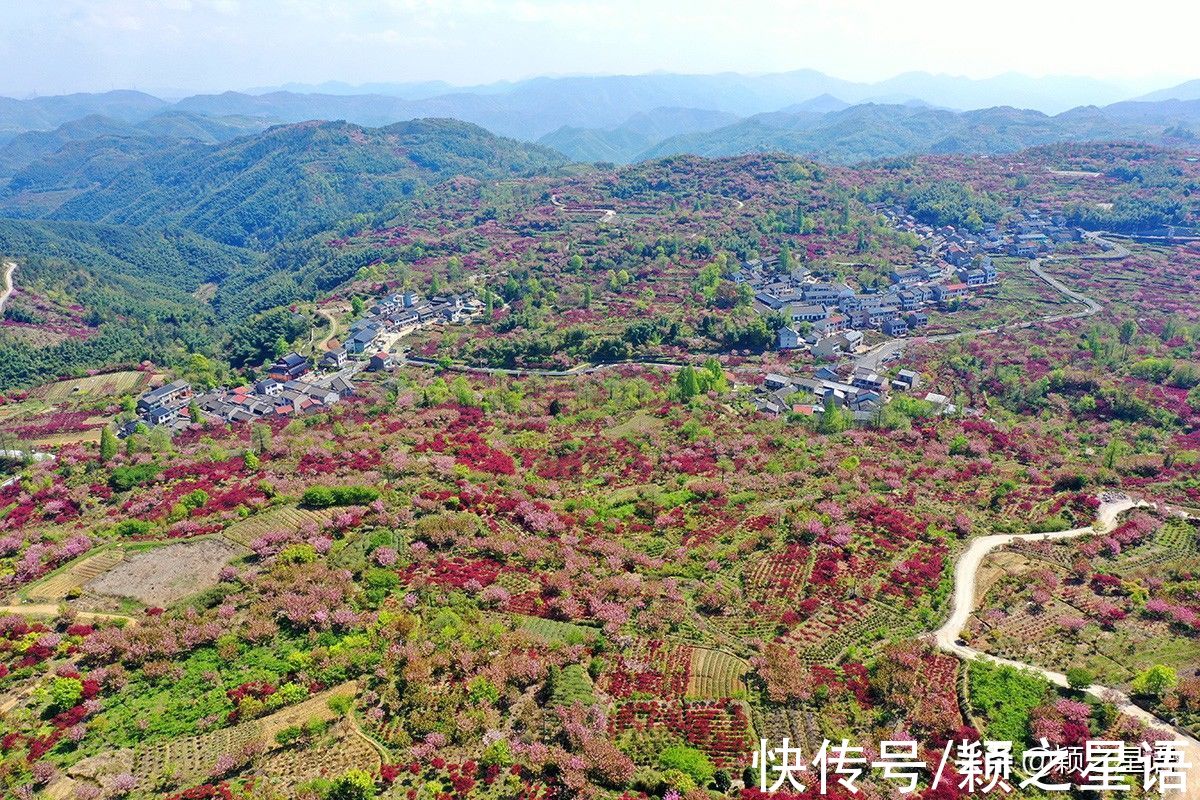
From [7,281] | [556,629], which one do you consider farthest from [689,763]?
[7,281]

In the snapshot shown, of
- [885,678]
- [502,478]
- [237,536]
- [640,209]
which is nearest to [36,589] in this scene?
[237,536]

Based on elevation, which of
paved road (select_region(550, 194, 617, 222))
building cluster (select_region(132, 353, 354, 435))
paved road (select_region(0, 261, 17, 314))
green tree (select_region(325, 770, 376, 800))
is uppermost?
paved road (select_region(550, 194, 617, 222))

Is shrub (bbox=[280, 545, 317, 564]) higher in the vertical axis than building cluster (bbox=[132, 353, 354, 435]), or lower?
higher

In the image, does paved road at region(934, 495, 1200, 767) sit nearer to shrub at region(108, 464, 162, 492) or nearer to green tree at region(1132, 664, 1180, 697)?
green tree at region(1132, 664, 1180, 697)

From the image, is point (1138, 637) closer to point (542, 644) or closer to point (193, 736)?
point (542, 644)

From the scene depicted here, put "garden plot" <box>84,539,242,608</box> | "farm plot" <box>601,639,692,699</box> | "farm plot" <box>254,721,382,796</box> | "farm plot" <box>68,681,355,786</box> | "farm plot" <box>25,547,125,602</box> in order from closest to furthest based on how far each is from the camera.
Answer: "farm plot" <box>254,721,382,796</box>
"farm plot" <box>68,681,355,786</box>
"farm plot" <box>601,639,692,699</box>
"farm plot" <box>25,547,125,602</box>
"garden plot" <box>84,539,242,608</box>

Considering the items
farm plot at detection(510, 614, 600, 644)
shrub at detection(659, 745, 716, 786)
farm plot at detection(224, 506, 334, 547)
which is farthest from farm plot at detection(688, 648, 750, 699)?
farm plot at detection(224, 506, 334, 547)

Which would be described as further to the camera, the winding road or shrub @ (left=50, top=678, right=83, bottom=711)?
the winding road
